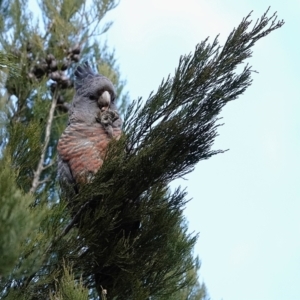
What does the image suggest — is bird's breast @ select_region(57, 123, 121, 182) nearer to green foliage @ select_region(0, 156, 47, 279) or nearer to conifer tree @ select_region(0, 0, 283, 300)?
conifer tree @ select_region(0, 0, 283, 300)

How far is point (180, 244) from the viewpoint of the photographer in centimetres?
247

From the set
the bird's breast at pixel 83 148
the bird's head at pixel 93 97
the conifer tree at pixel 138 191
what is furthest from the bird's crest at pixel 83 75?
the conifer tree at pixel 138 191

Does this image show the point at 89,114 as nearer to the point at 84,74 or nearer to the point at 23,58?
the point at 84,74

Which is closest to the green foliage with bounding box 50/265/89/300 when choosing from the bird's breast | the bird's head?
the bird's breast

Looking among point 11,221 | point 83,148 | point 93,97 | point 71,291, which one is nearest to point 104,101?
point 93,97

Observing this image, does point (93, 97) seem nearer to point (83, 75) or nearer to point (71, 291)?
point (83, 75)

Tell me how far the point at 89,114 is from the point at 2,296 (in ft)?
3.47

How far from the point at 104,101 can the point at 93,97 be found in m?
0.09

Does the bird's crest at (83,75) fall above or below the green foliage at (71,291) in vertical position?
above

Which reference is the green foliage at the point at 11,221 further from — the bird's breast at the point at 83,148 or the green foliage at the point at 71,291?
the bird's breast at the point at 83,148

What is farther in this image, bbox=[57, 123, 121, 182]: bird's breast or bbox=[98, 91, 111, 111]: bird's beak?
bbox=[98, 91, 111, 111]: bird's beak

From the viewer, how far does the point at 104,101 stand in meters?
3.02

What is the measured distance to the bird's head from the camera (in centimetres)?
300

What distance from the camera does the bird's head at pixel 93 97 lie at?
3.00 meters
